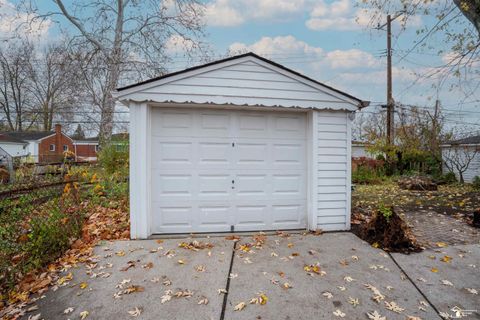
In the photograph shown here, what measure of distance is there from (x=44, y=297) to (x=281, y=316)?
2733 mm

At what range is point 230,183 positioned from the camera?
531 centimetres

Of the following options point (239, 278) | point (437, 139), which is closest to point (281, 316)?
point (239, 278)

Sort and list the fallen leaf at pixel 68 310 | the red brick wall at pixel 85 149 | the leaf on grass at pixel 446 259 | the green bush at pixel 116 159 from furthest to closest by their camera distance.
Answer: the red brick wall at pixel 85 149 < the green bush at pixel 116 159 < the leaf on grass at pixel 446 259 < the fallen leaf at pixel 68 310

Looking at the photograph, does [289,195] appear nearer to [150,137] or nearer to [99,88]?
[150,137]

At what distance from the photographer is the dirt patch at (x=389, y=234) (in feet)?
14.8

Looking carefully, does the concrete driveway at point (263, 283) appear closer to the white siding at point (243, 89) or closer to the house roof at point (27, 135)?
the white siding at point (243, 89)

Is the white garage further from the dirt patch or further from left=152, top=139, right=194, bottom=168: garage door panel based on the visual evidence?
the dirt patch

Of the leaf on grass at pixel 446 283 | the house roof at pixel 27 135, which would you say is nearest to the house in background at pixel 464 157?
the leaf on grass at pixel 446 283

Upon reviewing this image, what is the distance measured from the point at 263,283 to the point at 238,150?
2530mm

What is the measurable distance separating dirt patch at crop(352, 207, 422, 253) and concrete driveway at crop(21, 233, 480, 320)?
0.72 feet

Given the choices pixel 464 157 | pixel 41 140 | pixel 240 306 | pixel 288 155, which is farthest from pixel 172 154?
pixel 41 140

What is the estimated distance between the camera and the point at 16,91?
2736cm

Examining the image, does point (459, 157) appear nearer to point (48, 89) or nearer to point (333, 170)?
point (333, 170)

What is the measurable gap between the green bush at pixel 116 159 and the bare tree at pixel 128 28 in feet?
21.6
